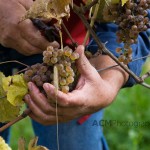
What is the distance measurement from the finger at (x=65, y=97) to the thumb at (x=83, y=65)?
53mm

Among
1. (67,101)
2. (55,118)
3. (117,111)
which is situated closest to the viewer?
(67,101)

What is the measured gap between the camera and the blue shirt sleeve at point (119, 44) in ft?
4.62

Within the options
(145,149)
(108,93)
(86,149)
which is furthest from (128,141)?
(108,93)

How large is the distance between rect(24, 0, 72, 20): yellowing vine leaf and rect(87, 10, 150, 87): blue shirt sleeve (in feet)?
1.22

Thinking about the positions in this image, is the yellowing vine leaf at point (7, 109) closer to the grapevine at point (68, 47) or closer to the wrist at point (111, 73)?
the grapevine at point (68, 47)

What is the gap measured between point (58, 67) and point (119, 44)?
446mm

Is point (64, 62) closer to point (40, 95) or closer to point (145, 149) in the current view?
point (40, 95)

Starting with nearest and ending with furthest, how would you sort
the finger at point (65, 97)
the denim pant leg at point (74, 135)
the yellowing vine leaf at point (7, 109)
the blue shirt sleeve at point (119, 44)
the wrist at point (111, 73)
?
the finger at point (65, 97) → the yellowing vine leaf at point (7, 109) → the wrist at point (111, 73) → the blue shirt sleeve at point (119, 44) → the denim pant leg at point (74, 135)

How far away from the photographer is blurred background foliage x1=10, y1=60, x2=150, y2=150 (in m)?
2.89

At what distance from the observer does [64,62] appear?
1.02 metres

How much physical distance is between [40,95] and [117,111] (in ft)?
7.15

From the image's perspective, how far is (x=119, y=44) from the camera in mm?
1424

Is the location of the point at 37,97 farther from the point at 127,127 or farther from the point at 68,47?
the point at 127,127

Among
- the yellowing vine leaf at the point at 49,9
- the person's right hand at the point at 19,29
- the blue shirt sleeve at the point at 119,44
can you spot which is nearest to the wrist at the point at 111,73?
the blue shirt sleeve at the point at 119,44
